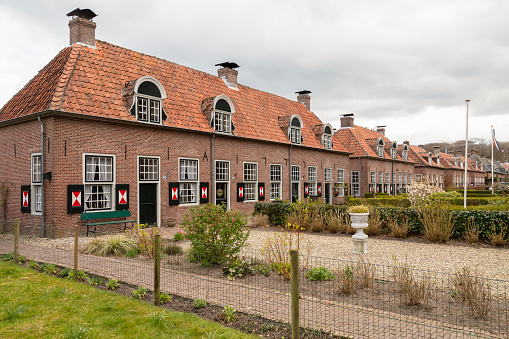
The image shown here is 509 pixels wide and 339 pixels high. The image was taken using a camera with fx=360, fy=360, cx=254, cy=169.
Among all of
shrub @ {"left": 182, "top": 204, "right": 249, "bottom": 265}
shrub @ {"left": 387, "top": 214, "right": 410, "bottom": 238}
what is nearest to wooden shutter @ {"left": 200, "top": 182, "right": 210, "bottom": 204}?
shrub @ {"left": 387, "top": 214, "right": 410, "bottom": 238}

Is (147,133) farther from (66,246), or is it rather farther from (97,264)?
(97,264)

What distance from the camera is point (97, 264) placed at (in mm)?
8211

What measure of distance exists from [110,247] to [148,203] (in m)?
5.86

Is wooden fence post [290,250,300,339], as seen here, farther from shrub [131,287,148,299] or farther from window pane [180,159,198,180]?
window pane [180,159,198,180]

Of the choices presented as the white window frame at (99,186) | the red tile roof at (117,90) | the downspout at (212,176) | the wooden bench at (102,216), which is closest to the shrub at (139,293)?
the wooden bench at (102,216)

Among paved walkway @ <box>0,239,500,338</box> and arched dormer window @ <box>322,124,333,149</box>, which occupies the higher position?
arched dormer window @ <box>322,124,333,149</box>

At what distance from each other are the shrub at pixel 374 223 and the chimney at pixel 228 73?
12.9m

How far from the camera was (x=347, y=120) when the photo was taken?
3584 cm

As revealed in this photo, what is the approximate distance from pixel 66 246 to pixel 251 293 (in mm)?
7326

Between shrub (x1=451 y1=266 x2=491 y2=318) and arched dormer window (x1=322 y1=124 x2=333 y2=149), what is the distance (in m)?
21.3

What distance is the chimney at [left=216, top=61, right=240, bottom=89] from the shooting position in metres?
22.4

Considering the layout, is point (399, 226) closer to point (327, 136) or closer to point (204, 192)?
point (204, 192)

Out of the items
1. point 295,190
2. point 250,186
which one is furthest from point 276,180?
point 250,186

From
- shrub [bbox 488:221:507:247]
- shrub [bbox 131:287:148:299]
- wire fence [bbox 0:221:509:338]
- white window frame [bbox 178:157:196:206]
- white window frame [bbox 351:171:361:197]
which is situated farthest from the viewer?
white window frame [bbox 351:171:361:197]
